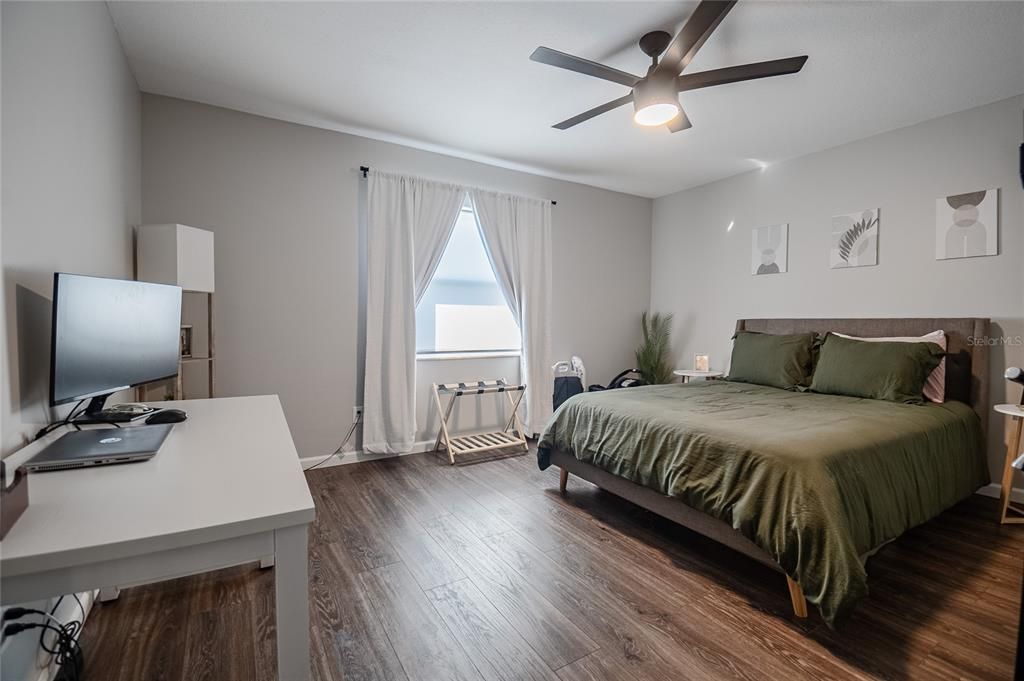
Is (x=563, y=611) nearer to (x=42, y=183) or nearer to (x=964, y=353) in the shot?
(x=42, y=183)

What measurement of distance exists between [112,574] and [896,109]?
4.41m

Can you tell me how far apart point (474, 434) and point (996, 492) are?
3666 millimetres

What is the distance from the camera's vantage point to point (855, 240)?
3.61 m

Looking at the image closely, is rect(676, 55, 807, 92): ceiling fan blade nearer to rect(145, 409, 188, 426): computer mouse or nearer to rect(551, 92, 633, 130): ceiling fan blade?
rect(551, 92, 633, 130): ceiling fan blade

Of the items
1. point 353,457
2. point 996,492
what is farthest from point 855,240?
point 353,457

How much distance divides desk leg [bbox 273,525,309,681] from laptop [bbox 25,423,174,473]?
605 mm

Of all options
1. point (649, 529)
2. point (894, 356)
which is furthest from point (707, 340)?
point (649, 529)

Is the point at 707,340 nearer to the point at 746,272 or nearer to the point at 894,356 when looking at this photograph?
the point at 746,272

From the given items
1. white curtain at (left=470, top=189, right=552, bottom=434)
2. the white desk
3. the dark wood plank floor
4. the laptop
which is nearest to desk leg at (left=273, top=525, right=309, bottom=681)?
the white desk

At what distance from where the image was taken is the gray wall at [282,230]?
9.87 feet

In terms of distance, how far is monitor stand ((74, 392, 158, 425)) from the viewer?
155cm

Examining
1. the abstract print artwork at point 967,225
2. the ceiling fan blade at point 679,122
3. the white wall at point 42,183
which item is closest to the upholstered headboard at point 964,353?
the abstract print artwork at point 967,225

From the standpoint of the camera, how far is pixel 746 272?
4375 millimetres

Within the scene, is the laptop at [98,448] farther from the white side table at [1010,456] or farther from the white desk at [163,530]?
the white side table at [1010,456]
